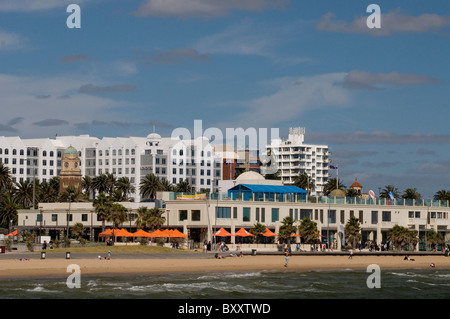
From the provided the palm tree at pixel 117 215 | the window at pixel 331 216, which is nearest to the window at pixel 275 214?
the window at pixel 331 216

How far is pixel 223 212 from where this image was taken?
13062 cm

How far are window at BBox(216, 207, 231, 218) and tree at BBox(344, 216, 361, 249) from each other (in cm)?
2170

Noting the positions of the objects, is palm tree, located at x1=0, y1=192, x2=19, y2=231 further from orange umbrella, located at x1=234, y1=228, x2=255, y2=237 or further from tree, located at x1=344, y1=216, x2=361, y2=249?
tree, located at x1=344, y1=216, x2=361, y2=249

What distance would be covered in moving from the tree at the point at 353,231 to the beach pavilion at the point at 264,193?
8.68 meters

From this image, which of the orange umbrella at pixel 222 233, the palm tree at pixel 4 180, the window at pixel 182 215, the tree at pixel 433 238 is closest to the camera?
the orange umbrella at pixel 222 233

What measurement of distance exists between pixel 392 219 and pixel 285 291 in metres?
75.2

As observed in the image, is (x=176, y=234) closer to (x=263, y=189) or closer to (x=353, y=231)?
(x=263, y=189)

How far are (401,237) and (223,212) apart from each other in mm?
30796

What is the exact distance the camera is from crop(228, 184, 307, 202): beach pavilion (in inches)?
5271

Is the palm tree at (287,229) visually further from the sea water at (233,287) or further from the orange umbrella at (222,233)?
the sea water at (233,287)

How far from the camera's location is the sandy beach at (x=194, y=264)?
279 ft

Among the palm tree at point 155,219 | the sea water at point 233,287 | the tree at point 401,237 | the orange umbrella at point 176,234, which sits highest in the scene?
the palm tree at point 155,219

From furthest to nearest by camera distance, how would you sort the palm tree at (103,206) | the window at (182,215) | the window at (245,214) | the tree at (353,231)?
the tree at (353,231), the palm tree at (103,206), the window at (245,214), the window at (182,215)

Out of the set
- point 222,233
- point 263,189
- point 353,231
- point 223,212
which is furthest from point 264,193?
point 353,231
